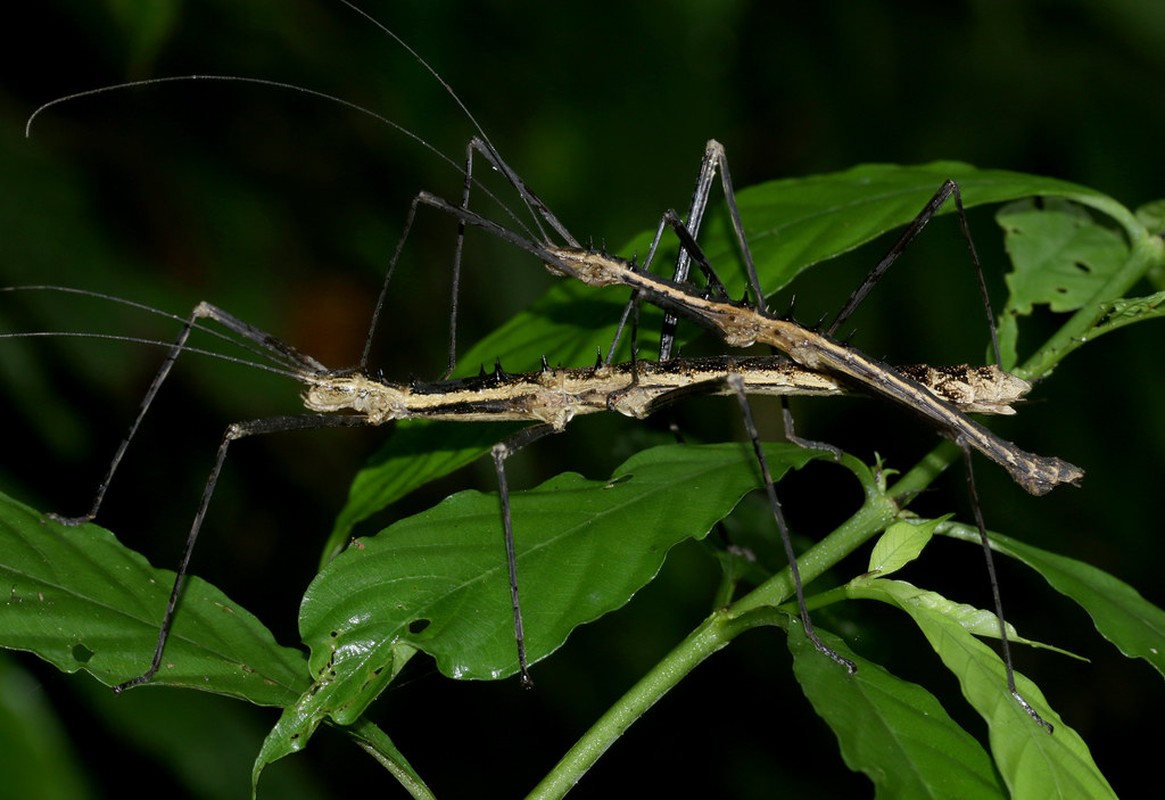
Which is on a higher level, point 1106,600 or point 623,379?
point 623,379

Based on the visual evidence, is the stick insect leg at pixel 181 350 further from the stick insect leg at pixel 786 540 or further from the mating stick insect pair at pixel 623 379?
the stick insect leg at pixel 786 540

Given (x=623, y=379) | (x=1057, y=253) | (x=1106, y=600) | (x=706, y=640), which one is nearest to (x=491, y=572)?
(x=706, y=640)

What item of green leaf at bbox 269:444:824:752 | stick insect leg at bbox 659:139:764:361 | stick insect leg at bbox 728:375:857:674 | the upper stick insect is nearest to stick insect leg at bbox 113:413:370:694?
green leaf at bbox 269:444:824:752

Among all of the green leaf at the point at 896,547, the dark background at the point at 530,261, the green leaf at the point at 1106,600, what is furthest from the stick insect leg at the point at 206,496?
the dark background at the point at 530,261

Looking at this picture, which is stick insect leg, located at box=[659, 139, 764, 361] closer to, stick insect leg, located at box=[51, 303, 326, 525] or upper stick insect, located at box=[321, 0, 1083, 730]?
upper stick insect, located at box=[321, 0, 1083, 730]

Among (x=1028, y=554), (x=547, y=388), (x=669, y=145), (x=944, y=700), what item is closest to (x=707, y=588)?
(x=944, y=700)

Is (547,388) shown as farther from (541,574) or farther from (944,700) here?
(944,700)

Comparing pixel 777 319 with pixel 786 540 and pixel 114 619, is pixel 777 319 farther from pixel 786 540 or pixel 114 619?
pixel 114 619
